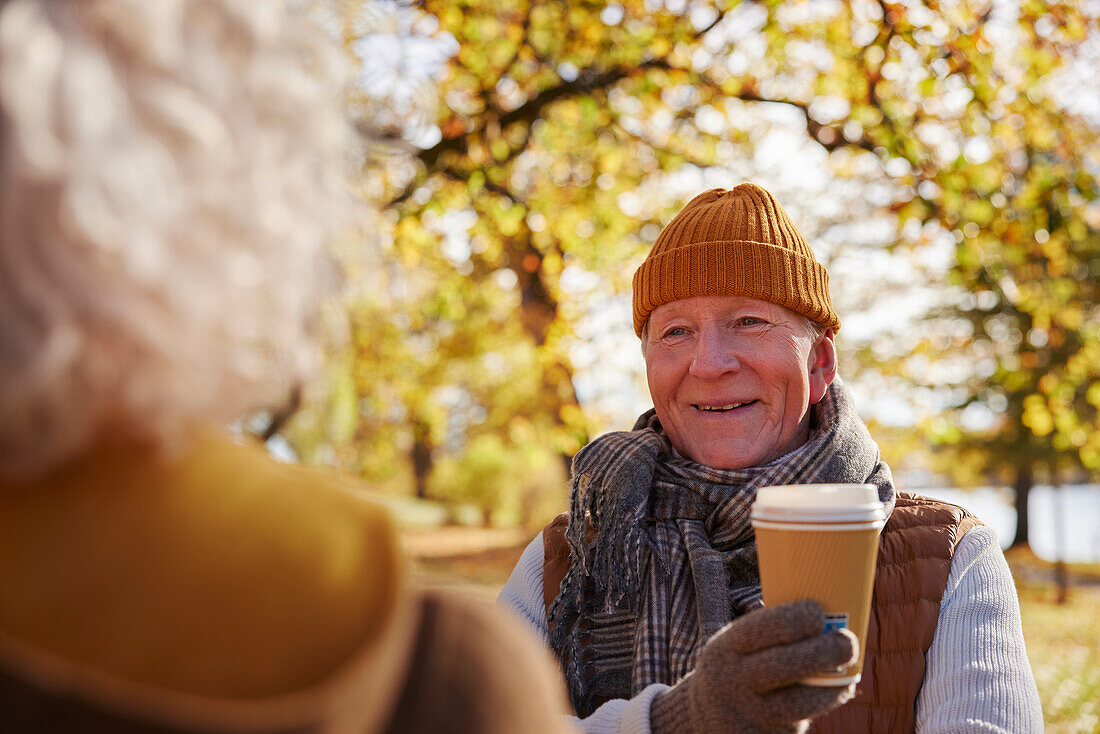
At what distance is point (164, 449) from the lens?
0.71 meters

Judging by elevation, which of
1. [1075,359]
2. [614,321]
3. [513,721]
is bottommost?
[614,321]

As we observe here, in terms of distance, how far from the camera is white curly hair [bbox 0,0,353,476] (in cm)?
65

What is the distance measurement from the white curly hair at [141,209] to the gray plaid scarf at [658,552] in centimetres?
164

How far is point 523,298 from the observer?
8.23 meters

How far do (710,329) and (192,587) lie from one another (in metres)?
1.88

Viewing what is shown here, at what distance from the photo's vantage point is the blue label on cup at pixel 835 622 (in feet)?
4.55

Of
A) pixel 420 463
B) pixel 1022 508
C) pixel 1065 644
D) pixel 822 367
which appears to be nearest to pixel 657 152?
pixel 822 367

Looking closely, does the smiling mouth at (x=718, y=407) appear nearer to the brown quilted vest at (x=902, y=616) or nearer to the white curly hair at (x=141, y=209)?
the brown quilted vest at (x=902, y=616)

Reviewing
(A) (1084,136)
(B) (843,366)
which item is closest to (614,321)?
(A) (1084,136)

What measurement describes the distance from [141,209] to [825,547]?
1.10 metres

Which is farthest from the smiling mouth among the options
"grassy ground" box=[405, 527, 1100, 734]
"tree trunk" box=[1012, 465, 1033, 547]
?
"tree trunk" box=[1012, 465, 1033, 547]

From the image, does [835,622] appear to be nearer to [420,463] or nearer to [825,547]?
[825,547]

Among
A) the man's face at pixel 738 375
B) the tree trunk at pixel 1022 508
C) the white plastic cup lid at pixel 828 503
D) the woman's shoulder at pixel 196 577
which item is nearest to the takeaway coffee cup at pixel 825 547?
the white plastic cup lid at pixel 828 503

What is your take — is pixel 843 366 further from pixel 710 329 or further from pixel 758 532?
pixel 758 532
